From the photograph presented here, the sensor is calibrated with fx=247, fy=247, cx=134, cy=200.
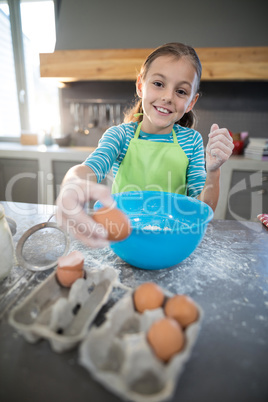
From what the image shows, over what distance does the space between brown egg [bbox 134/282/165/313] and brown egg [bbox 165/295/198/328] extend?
0.03m

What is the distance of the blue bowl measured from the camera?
56 cm

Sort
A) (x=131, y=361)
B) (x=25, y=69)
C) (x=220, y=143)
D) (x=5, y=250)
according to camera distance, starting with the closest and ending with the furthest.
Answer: (x=131, y=361)
(x=5, y=250)
(x=220, y=143)
(x=25, y=69)

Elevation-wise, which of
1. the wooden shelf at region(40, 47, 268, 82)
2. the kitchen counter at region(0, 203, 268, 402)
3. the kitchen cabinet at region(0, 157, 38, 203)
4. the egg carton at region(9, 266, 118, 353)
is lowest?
the kitchen cabinet at region(0, 157, 38, 203)

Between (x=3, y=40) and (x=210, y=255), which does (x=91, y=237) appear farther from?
(x=3, y=40)

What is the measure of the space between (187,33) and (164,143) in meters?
1.94

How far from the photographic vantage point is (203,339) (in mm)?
459

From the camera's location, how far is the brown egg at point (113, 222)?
20.5 inches

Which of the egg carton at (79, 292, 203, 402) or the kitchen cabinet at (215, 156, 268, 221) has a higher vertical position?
the egg carton at (79, 292, 203, 402)

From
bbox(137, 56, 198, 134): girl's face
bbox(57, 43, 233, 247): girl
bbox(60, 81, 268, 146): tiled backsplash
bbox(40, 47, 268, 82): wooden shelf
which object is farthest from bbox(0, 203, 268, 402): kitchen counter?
bbox(60, 81, 268, 146): tiled backsplash

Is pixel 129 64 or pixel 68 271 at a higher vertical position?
pixel 129 64

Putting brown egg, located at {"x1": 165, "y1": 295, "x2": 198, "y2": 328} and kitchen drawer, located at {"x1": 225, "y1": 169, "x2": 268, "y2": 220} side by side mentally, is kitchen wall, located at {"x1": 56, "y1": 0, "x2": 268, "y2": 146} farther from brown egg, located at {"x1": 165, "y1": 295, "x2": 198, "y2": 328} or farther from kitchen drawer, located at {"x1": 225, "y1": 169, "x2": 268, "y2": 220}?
brown egg, located at {"x1": 165, "y1": 295, "x2": 198, "y2": 328}

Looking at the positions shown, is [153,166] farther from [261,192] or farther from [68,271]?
[261,192]

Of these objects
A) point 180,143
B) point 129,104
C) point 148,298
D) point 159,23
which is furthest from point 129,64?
point 148,298

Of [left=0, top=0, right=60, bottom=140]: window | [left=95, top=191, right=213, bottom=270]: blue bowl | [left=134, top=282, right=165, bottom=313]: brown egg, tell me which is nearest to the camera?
[left=134, top=282, right=165, bottom=313]: brown egg
